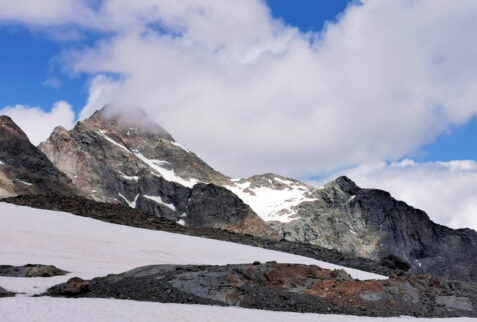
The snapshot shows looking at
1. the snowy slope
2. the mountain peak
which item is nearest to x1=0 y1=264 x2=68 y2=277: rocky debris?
the snowy slope

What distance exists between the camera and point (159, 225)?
46531mm

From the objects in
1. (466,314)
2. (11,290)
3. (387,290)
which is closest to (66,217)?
(11,290)

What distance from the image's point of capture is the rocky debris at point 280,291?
22.5 m

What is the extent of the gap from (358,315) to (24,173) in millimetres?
161601

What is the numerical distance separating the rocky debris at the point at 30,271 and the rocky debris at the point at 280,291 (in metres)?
3.07

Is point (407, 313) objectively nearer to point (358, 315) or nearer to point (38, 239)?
point (358, 315)

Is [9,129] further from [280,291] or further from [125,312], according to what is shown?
[125,312]

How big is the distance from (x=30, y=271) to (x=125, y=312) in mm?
9787

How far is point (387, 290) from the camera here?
25766 millimetres

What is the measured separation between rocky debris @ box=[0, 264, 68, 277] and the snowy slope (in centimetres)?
74

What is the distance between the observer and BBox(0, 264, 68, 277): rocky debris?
2538 centimetres

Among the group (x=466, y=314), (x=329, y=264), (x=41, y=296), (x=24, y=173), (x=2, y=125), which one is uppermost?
(x=2, y=125)

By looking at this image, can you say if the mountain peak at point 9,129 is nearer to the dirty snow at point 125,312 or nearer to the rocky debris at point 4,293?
the rocky debris at point 4,293

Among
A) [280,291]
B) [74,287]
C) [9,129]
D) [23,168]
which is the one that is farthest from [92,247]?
[9,129]
